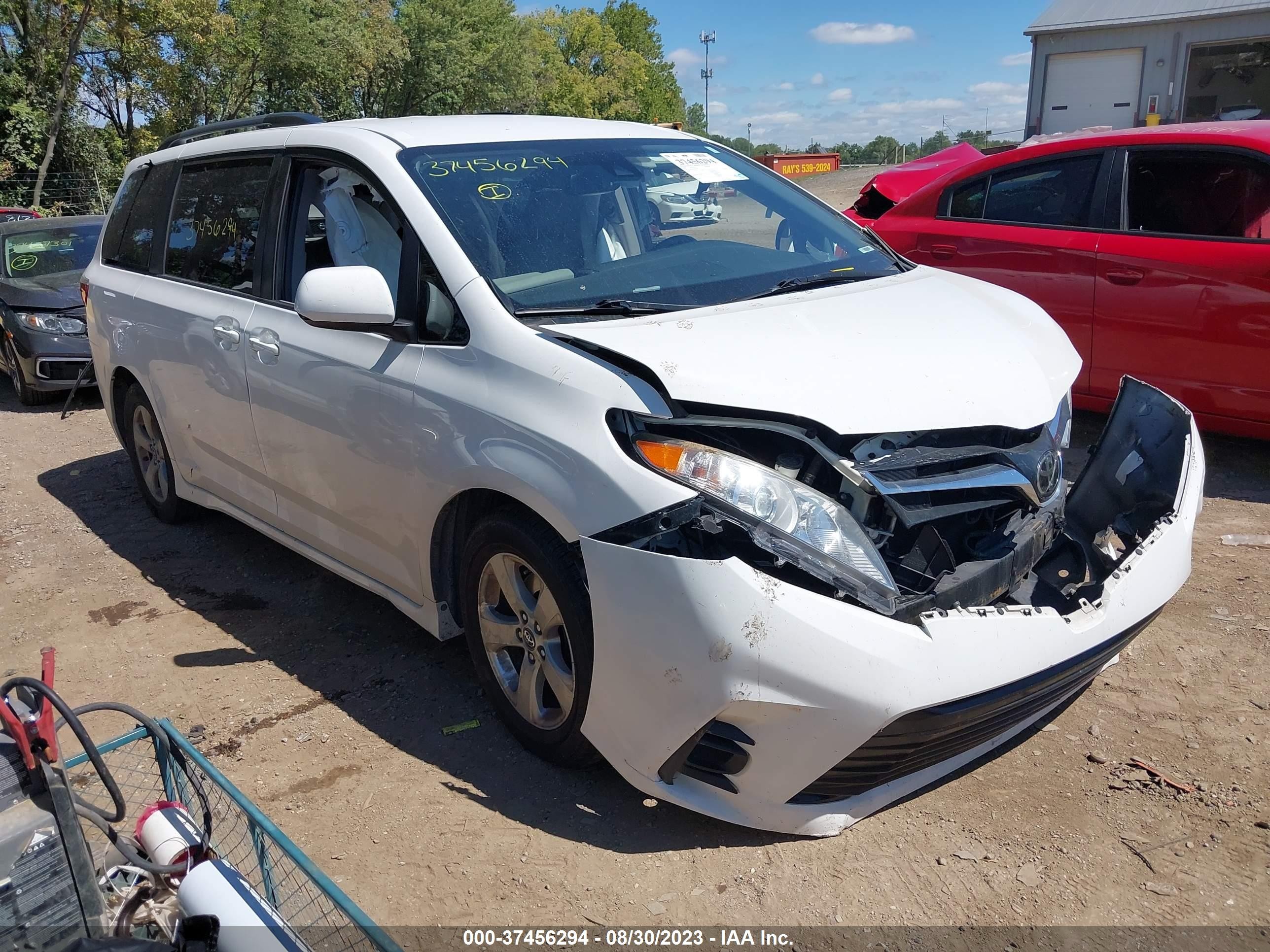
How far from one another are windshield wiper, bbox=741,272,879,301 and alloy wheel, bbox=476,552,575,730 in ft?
3.57

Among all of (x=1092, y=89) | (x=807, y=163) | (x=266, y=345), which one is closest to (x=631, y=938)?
(x=266, y=345)

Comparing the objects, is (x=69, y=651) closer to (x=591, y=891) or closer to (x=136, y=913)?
(x=136, y=913)

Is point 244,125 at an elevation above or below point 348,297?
above

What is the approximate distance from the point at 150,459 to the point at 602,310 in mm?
3502

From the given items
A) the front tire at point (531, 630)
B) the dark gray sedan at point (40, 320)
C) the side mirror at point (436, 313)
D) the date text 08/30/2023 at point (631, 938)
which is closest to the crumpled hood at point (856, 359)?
the side mirror at point (436, 313)

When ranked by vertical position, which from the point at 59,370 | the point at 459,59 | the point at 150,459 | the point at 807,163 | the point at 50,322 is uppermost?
the point at 459,59

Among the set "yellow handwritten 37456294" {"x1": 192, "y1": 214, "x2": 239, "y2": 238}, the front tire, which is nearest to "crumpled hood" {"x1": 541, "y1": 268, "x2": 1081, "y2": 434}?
the front tire

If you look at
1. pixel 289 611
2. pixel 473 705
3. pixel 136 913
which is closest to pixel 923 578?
pixel 473 705

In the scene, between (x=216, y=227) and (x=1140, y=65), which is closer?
(x=216, y=227)

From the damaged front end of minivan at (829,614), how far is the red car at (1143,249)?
259 centimetres

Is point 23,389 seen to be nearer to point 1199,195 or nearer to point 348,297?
point 348,297

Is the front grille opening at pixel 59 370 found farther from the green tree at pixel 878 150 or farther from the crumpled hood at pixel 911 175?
the green tree at pixel 878 150

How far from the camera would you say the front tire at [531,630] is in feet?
8.96

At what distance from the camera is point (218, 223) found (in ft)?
14.6
